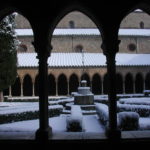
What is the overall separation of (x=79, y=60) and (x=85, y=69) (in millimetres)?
1603

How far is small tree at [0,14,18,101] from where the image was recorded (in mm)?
18359

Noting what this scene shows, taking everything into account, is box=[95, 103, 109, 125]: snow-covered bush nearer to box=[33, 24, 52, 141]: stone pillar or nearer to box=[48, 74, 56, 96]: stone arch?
box=[33, 24, 52, 141]: stone pillar

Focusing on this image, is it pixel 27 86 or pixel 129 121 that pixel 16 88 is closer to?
pixel 27 86

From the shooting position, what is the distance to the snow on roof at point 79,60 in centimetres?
2833

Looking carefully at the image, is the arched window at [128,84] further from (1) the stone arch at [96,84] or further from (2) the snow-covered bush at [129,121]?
(2) the snow-covered bush at [129,121]

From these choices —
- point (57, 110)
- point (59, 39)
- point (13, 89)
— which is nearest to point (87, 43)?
point (59, 39)

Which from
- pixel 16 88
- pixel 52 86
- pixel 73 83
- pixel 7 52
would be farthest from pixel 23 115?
pixel 73 83

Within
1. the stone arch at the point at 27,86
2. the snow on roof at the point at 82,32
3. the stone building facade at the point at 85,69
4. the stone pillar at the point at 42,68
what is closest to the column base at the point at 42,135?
the stone pillar at the point at 42,68

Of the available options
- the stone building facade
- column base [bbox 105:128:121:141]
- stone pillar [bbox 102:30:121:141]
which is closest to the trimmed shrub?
stone pillar [bbox 102:30:121:141]

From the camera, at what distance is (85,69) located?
28.4 metres

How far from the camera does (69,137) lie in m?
6.59

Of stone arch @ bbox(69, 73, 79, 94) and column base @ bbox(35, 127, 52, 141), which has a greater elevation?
stone arch @ bbox(69, 73, 79, 94)

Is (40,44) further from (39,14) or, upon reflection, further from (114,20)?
(114,20)

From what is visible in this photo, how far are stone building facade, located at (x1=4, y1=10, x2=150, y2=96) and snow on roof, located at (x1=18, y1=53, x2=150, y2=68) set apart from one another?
0.43 m
